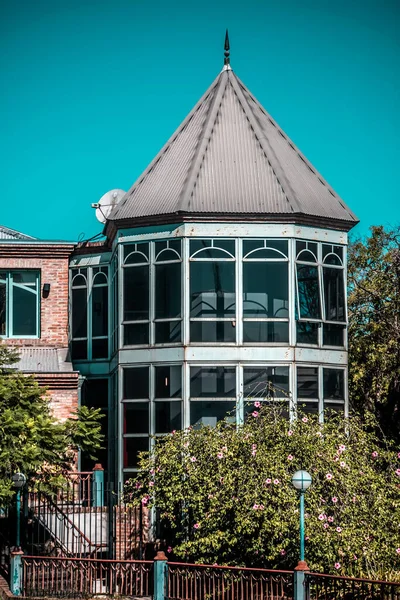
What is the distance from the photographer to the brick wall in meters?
28.8

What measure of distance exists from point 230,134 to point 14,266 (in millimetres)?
6644

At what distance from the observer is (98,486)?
25406mm

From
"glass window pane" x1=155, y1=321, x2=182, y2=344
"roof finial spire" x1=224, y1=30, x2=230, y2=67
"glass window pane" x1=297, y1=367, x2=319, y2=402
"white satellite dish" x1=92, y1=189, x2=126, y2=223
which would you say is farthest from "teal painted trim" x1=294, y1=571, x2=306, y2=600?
"roof finial spire" x1=224, y1=30, x2=230, y2=67

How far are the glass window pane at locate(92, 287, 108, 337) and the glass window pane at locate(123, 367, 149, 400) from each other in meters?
3.45

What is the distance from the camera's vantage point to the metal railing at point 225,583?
62.1 feet

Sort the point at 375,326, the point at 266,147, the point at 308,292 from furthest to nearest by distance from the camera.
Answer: the point at 375,326 < the point at 266,147 < the point at 308,292

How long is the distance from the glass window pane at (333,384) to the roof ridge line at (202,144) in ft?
16.0

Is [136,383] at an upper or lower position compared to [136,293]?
lower

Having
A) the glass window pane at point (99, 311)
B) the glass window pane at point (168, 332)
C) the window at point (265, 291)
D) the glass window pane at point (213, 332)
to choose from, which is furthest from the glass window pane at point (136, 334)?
the glass window pane at point (99, 311)

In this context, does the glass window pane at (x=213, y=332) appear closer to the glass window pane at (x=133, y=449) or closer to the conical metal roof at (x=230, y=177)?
the conical metal roof at (x=230, y=177)

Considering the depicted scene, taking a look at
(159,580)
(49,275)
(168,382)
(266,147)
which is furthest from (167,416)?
(266,147)

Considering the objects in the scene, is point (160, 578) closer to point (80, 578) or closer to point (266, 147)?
point (80, 578)

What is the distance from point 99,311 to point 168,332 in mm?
4481

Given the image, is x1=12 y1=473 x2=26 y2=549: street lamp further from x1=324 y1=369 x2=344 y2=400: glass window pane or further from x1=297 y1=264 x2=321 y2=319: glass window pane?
x1=297 y1=264 x2=321 y2=319: glass window pane
